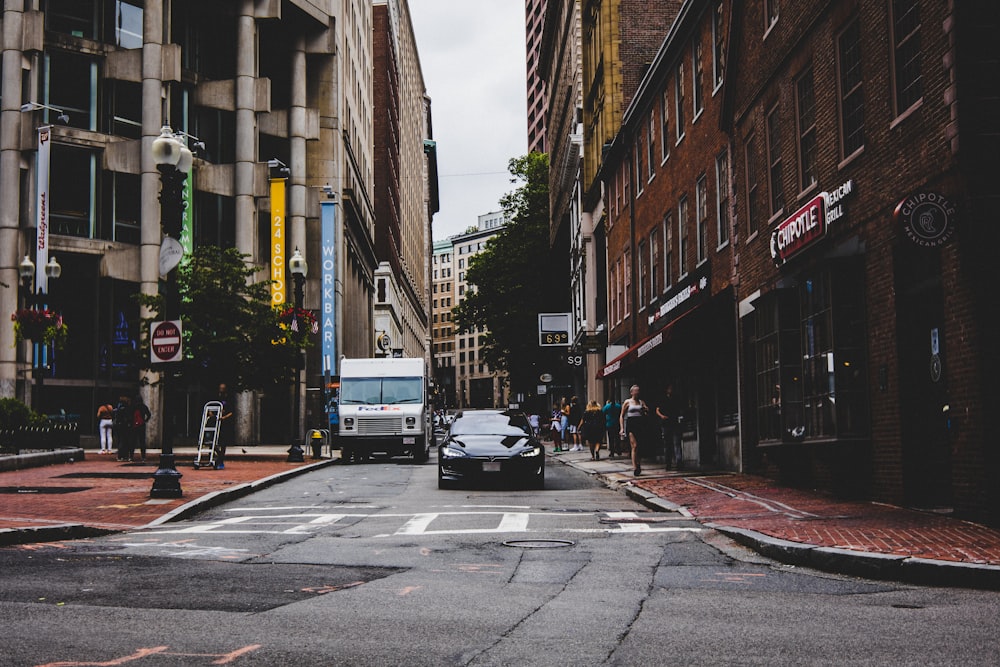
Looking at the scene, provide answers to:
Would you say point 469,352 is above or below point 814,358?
above

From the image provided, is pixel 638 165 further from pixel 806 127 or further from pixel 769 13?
pixel 806 127

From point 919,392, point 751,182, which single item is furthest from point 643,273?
point 919,392

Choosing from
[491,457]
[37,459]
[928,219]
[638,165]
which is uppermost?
[638,165]

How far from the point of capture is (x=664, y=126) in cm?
2952

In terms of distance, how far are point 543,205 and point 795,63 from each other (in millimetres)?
59681

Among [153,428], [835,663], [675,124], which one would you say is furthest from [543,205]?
[835,663]

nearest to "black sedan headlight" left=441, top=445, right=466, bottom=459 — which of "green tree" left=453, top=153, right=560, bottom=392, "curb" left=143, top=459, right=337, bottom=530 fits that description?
"curb" left=143, top=459, right=337, bottom=530

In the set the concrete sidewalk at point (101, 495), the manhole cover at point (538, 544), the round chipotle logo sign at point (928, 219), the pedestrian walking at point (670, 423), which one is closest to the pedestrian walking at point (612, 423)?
the pedestrian walking at point (670, 423)

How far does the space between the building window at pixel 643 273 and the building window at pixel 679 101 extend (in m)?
5.29

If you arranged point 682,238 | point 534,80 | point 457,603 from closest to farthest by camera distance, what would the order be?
point 457,603
point 682,238
point 534,80

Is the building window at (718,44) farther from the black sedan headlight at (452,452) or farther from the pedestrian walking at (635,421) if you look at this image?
the black sedan headlight at (452,452)

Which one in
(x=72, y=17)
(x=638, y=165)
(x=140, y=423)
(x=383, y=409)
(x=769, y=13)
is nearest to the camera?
(x=769, y=13)

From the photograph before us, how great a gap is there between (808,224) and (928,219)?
487cm

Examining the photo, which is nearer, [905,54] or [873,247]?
[905,54]
